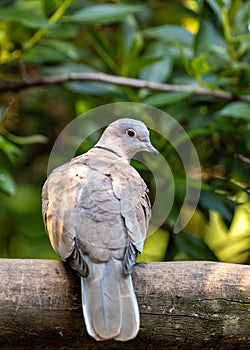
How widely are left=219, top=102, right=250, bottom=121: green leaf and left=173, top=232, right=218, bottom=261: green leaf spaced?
385 millimetres

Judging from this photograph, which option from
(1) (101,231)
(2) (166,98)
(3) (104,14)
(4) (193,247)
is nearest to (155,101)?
(2) (166,98)

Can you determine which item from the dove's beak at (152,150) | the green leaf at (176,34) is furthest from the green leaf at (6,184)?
the green leaf at (176,34)

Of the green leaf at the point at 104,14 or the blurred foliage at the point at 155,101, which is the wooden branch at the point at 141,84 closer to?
the blurred foliage at the point at 155,101

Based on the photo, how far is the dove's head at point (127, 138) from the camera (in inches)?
72.7

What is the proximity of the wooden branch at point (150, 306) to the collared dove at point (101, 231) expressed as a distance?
0.20 feet

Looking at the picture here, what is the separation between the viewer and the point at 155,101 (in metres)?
2.20

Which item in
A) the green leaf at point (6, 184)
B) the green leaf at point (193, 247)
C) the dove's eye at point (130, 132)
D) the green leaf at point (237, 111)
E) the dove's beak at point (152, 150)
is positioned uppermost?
the dove's eye at point (130, 132)

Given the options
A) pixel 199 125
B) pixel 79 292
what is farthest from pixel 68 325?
pixel 199 125

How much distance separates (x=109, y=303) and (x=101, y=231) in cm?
15

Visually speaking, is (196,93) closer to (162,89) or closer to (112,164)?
(162,89)

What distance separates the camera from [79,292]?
4.68ft

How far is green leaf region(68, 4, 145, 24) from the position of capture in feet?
7.28

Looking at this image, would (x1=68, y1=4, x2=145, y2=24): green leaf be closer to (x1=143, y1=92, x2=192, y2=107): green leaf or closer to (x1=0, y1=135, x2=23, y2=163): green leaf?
(x1=143, y1=92, x2=192, y2=107): green leaf

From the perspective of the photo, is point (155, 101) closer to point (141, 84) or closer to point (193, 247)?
point (141, 84)
